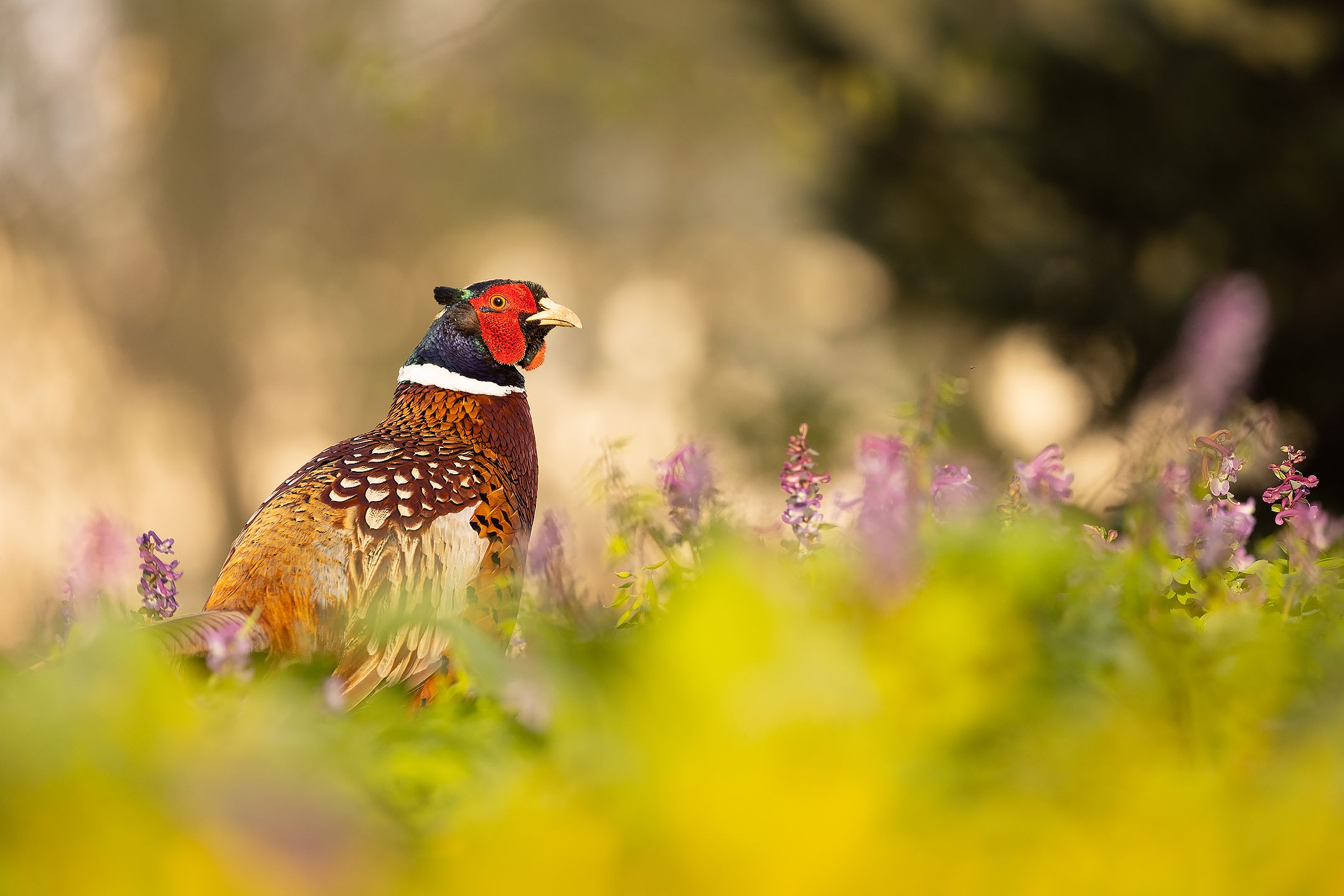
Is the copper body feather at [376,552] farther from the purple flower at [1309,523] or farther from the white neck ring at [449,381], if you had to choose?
the purple flower at [1309,523]

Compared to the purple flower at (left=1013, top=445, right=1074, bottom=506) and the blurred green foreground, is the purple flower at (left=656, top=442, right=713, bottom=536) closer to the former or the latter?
the purple flower at (left=1013, top=445, right=1074, bottom=506)

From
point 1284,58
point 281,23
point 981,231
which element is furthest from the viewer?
point 281,23

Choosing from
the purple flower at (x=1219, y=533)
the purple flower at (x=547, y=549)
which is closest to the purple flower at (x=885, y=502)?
the purple flower at (x=547, y=549)

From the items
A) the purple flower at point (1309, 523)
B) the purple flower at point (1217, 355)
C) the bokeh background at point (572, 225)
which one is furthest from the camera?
the bokeh background at point (572, 225)

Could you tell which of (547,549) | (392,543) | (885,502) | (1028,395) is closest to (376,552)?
(392,543)

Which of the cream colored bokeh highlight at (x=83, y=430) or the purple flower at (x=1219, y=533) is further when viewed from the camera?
the cream colored bokeh highlight at (x=83, y=430)

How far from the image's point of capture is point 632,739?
0.83 m

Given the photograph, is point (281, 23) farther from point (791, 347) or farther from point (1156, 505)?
point (1156, 505)

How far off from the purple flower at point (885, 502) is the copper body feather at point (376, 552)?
94 centimetres

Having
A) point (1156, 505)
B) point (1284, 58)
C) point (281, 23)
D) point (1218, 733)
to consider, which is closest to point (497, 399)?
A: point (1156, 505)

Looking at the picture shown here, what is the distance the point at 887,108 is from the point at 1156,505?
19.1 ft

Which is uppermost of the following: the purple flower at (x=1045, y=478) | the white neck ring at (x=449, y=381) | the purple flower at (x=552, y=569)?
the white neck ring at (x=449, y=381)

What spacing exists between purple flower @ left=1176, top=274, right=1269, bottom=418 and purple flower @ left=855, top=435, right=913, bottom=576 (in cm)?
37

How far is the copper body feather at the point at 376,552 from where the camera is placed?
2549 mm
